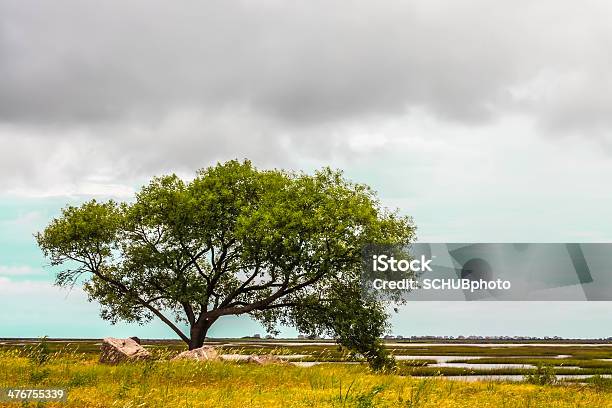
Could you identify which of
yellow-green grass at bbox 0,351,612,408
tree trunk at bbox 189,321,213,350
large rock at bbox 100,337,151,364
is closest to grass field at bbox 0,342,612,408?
yellow-green grass at bbox 0,351,612,408

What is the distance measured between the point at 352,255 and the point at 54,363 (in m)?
18.3

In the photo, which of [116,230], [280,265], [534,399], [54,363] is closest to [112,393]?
[54,363]

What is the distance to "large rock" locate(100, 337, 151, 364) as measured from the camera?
3282 centimetres

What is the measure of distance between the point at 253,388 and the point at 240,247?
71.0 ft

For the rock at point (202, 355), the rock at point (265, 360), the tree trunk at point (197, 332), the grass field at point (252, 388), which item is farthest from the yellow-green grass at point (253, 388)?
the tree trunk at point (197, 332)

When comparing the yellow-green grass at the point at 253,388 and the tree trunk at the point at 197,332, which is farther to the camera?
the tree trunk at the point at 197,332

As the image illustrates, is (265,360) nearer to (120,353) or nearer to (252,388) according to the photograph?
(120,353)

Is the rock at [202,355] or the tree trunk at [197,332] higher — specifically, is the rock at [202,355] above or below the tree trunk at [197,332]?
below

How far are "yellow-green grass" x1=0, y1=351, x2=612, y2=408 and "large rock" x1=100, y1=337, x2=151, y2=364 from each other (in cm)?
325

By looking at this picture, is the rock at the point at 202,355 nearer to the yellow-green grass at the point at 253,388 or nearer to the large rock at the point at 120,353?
the large rock at the point at 120,353

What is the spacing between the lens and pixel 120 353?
33094 millimetres

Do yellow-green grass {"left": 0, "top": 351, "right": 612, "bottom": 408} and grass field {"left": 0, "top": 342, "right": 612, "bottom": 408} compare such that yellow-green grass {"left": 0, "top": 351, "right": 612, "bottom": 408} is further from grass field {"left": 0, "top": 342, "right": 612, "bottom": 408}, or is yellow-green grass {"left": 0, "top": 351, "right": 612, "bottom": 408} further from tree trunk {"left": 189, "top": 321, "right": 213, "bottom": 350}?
tree trunk {"left": 189, "top": 321, "right": 213, "bottom": 350}

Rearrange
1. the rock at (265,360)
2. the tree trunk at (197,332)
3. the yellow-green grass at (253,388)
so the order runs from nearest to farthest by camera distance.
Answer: the yellow-green grass at (253,388) → the rock at (265,360) → the tree trunk at (197,332)

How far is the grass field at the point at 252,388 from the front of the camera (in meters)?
18.2
